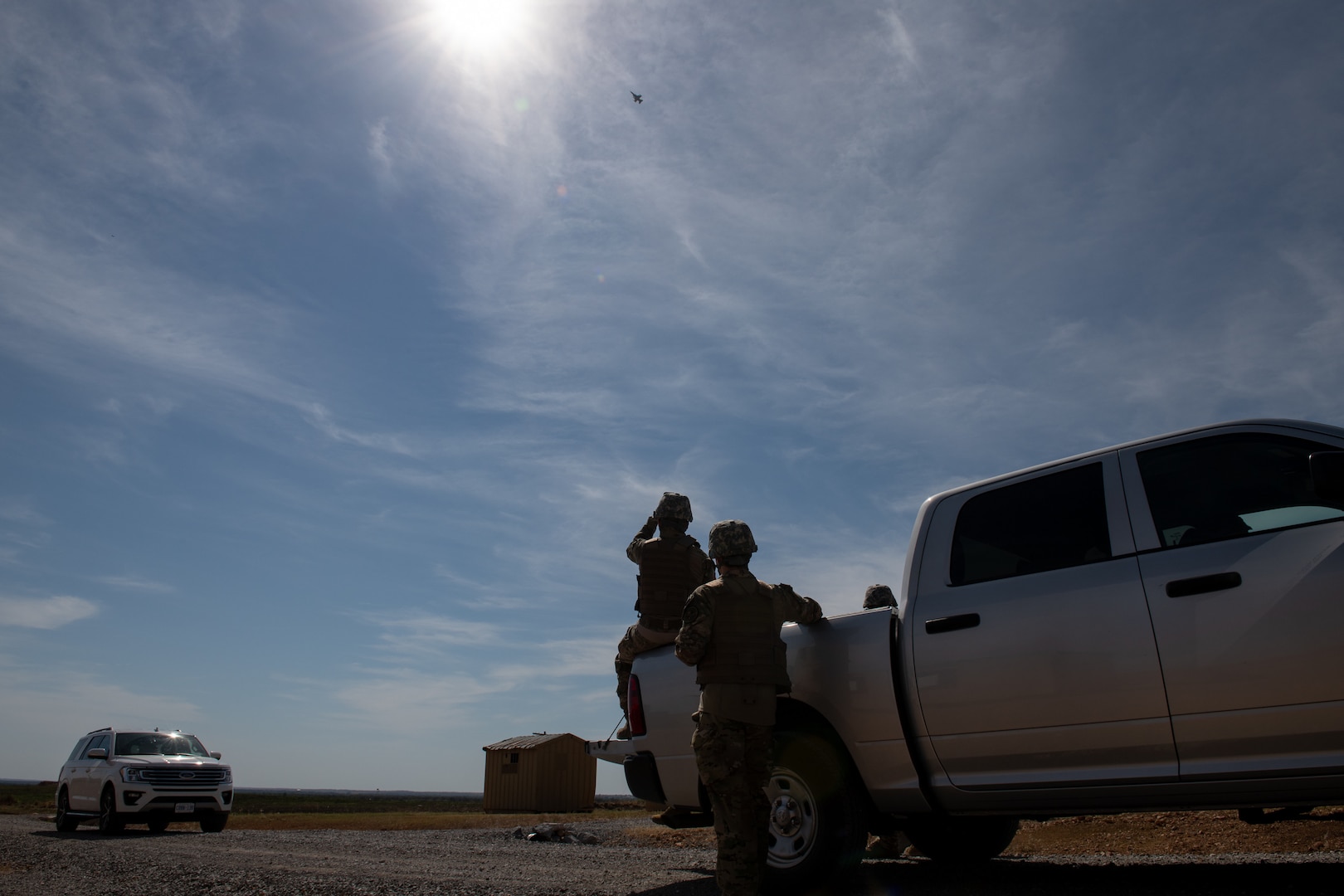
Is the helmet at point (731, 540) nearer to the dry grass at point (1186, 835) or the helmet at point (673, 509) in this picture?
the helmet at point (673, 509)

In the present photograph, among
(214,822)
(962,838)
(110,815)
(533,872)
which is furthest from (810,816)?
(214,822)

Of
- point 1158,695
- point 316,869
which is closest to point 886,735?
point 1158,695

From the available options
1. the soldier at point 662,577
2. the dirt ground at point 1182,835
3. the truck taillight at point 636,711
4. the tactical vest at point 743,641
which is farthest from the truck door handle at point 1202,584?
the dirt ground at point 1182,835

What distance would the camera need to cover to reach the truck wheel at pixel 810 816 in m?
4.80

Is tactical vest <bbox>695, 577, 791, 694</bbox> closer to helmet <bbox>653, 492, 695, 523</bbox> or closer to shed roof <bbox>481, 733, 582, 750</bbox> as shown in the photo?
helmet <bbox>653, 492, 695, 523</bbox>

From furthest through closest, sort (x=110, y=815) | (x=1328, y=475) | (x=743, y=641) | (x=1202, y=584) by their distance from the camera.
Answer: (x=110, y=815) < (x=743, y=641) < (x=1202, y=584) < (x=1328, y=475)

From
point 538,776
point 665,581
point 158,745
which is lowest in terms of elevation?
point 538,776

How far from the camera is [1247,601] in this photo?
12.4ft

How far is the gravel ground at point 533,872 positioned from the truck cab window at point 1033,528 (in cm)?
167

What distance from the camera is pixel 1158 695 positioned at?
393 cm

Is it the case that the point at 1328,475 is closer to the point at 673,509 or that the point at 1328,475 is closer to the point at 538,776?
the point at 673,509

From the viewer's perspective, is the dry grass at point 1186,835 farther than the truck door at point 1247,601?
Yes

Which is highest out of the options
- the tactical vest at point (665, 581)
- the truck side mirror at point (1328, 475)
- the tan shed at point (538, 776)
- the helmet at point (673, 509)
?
the helmet at point (673, 509)

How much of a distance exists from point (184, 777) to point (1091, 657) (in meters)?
16.3
